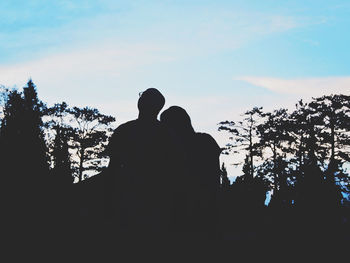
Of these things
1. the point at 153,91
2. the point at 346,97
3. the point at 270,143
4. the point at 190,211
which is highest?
the point at 346,97

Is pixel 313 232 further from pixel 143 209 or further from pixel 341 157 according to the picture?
pixel 341 157

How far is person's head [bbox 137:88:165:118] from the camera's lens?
2832 millimetres

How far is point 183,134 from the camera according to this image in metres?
3.39

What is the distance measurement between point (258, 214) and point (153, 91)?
895 centimetres

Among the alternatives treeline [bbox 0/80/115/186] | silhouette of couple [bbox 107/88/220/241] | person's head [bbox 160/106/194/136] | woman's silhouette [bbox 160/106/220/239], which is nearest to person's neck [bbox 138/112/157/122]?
silhouette of couple [bbox 107/88/220/241]

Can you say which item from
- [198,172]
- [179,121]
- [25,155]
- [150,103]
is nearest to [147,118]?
[150,103]

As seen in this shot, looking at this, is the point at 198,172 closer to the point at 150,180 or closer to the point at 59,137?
the point at 150,180

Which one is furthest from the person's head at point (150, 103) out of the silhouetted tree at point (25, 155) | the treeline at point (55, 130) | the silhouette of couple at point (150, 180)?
the treeline at point (55, 130)

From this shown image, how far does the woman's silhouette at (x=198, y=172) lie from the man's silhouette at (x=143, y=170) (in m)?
0.28

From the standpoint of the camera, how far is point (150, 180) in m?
2.62

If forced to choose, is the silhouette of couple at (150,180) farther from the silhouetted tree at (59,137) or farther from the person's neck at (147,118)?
→ the silhouetted tree at (59,137)

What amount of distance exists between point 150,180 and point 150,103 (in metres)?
0.78

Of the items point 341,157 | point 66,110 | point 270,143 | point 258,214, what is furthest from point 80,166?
point 341,157

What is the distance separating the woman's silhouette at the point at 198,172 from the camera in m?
2.99
